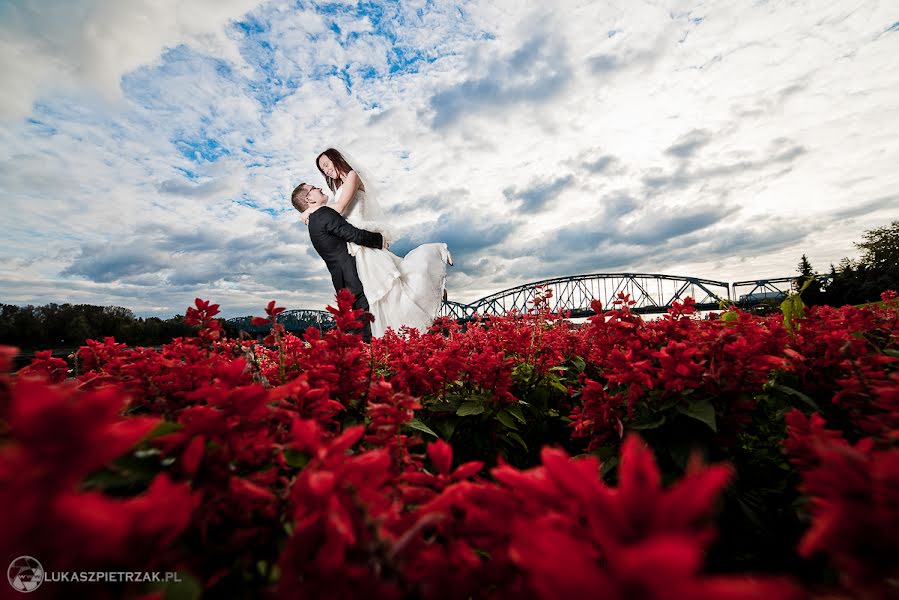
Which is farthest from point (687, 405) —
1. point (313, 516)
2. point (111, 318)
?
point (111, 318)

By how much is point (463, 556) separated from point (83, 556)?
1.59ft

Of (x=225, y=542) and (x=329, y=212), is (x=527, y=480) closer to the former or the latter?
(x=225, y=542)

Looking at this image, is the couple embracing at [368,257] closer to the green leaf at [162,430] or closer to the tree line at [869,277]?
the green leaf at [162,430]

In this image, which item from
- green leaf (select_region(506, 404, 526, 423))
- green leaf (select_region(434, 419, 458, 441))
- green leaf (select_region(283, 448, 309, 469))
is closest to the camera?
green leaf (select_region(283, 448, 309, 469))

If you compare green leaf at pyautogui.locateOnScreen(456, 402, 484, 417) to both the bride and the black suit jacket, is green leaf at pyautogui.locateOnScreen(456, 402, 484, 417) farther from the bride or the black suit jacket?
the black suit jacket

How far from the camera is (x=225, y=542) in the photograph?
0.72 metres

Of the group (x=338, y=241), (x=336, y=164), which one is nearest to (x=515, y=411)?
(x=338, y=241)

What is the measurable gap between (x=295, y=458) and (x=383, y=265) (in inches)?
334

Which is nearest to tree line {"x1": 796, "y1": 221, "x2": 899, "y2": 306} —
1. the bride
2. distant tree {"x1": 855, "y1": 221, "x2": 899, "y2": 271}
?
distant tree {"x1": 855, "y1": 221, "x2": 899, "y2": 271}

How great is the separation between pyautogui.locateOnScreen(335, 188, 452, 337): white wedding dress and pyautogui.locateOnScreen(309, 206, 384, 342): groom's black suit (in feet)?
0.52

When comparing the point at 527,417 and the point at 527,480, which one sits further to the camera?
the point at 527,417

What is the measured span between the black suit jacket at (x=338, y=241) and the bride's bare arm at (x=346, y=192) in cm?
41
